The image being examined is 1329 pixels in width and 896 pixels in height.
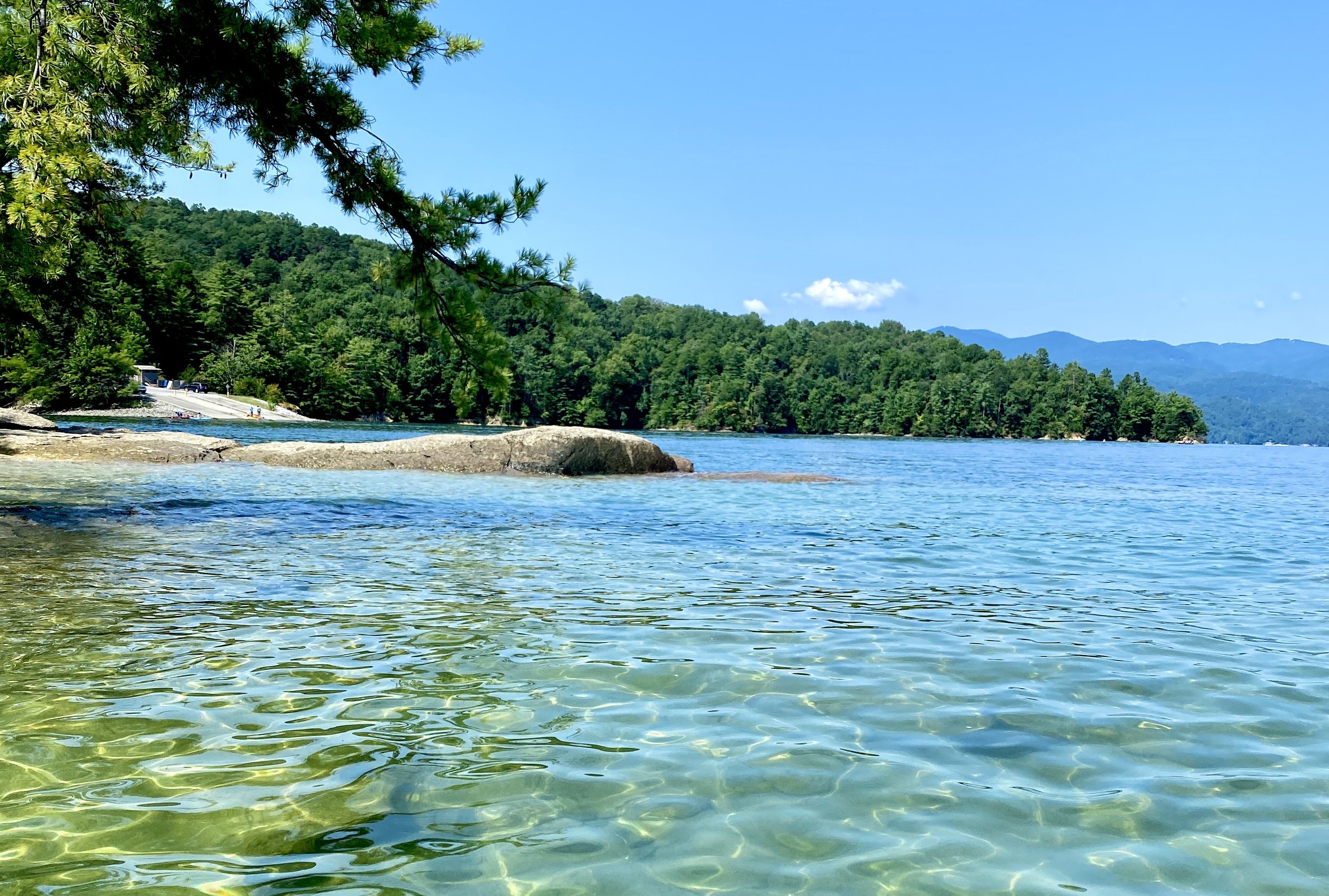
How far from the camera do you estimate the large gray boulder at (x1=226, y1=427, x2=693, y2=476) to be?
23.6 m

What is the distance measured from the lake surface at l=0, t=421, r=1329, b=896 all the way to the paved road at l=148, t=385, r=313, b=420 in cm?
6137

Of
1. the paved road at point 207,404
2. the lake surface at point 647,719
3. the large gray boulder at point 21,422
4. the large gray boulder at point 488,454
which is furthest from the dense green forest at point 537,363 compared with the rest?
the lake surface at point 647,719

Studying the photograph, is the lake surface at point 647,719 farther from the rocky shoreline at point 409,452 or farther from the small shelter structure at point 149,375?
the small shelter structure at point 149,375

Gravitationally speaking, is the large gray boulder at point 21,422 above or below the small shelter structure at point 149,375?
below

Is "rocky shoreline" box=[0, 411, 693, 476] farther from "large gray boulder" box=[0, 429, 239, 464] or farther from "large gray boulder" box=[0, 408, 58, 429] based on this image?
"large gray boulder" box=[0, 408, 58, 429]

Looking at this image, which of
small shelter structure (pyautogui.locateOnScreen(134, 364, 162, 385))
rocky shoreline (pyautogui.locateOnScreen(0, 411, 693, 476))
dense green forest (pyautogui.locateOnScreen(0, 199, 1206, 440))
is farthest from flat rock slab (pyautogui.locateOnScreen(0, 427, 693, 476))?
small shelter structure (pyautogui.locateOnScreen(134, 364, 162, 385))

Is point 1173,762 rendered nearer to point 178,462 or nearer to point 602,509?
point 602,509

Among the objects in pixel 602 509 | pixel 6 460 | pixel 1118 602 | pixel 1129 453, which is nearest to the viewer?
pixel 1118 602

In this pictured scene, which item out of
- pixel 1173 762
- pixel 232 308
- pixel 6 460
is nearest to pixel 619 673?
pixel 1173 762

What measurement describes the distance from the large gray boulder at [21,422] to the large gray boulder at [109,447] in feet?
3.32

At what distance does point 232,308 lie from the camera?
3521 inches

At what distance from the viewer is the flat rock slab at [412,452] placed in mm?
23531

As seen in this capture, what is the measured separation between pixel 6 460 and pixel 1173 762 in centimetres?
2462

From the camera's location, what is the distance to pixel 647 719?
482 centimetres
